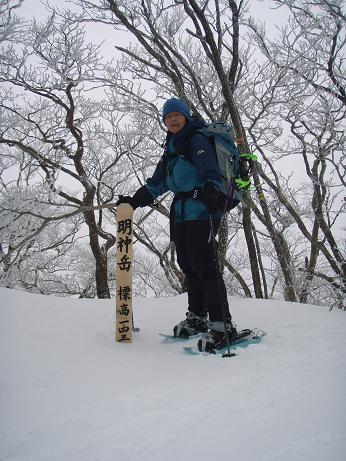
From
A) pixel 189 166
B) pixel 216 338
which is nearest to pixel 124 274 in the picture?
pixel 216 338

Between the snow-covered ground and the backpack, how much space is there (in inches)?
46.6

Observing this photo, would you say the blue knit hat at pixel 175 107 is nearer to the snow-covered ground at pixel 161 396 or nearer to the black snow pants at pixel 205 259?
the black snow pants at pixel 205 259

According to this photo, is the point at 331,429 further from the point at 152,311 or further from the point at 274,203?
the point at 274,203

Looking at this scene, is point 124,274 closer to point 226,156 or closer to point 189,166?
point 189,166

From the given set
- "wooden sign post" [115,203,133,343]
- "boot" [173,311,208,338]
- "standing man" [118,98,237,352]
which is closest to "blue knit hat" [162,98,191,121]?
"standing man" [118,98,237,352]

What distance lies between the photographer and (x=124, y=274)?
2.72 meters

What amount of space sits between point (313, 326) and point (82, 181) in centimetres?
787

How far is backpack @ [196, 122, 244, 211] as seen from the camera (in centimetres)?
256

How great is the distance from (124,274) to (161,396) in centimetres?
132

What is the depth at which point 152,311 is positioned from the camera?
3.56m

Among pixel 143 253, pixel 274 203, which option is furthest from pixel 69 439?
pixel 143 253

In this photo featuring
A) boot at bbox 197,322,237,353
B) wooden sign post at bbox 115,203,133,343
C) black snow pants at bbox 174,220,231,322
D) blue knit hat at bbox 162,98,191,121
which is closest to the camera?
boot at bbox 197,322,237,353

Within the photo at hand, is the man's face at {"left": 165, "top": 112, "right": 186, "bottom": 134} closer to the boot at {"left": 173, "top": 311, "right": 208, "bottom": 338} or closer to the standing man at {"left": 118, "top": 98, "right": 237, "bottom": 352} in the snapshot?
the standing man at {"left": 118, "top": 98, "right": 237, "bottom": 352}

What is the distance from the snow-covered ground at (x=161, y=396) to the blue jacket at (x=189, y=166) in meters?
1.08
